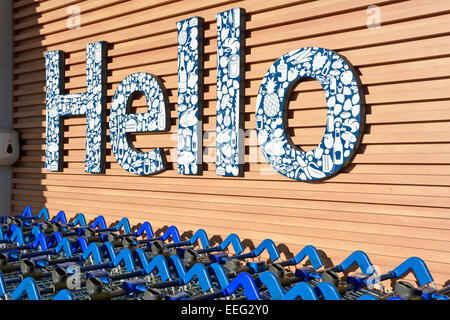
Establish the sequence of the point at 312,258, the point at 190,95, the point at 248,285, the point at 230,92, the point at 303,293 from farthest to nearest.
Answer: the point at 190,95, the point at 230,92, the point at 312,258, the point at 248,285, the point at 303,293

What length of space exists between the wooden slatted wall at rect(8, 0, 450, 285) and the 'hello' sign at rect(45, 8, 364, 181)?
0.30 ft

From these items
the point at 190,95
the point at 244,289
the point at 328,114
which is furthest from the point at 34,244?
the point at 328,114

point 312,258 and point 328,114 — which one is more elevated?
point 328,114

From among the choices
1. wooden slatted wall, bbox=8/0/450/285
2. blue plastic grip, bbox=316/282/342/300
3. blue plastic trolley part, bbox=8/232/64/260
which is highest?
wooden slatted wall, bbox=8/0/450/285

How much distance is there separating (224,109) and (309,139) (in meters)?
0.82

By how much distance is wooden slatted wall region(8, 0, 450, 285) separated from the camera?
315 cm

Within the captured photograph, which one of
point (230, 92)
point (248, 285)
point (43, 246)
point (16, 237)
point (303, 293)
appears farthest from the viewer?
point (16, 237)

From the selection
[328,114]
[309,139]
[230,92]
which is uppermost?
[230,92]

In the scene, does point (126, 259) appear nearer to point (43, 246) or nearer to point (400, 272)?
point (43, 246)

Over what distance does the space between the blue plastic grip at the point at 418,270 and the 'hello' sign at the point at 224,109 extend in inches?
32.1

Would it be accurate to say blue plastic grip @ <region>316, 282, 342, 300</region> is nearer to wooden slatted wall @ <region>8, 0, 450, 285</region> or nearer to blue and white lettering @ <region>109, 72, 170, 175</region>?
wooden slatted wall @ <region>8, 0, 450, 285</region>

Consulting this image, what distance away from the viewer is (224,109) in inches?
162

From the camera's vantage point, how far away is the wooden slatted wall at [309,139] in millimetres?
→ 3152

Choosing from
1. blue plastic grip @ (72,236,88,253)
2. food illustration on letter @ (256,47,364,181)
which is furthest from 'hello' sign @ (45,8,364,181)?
blue plastic grip @ (72,236,88,253)
